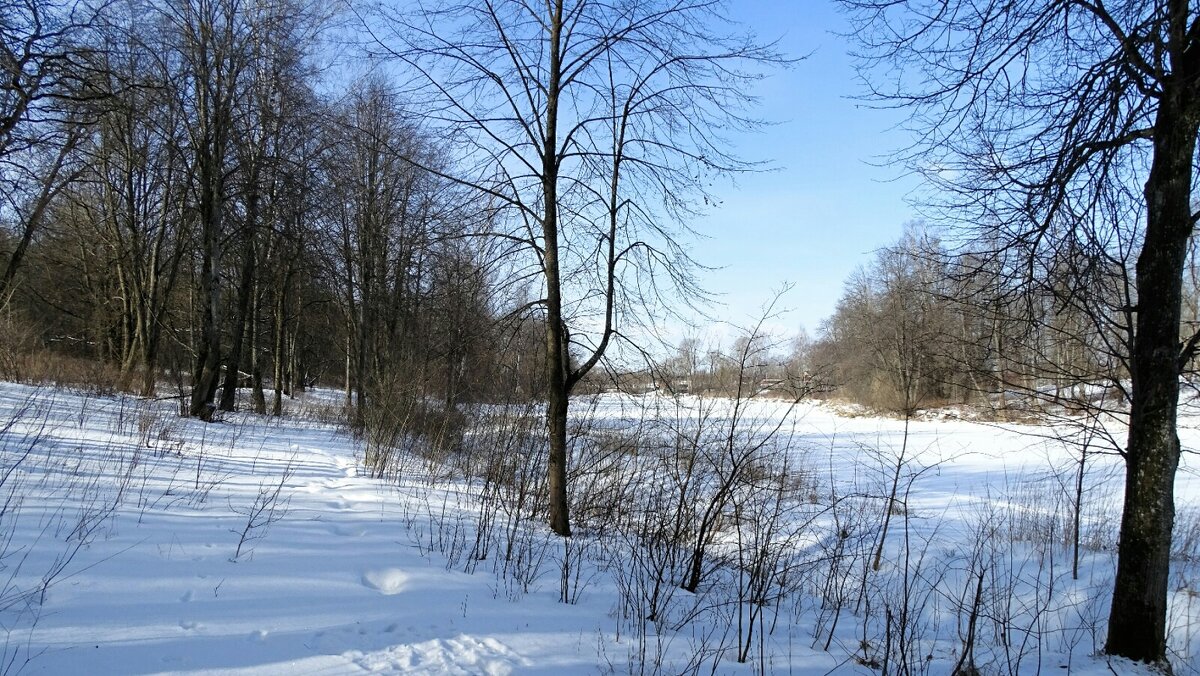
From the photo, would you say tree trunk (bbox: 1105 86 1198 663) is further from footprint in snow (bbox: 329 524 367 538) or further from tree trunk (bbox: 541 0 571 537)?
footprint in snow (bbox: 329 524 367 538)

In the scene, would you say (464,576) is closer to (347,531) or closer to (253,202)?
(347,531)

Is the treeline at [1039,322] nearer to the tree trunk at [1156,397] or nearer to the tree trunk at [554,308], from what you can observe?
the tree trunk at [1156,397]

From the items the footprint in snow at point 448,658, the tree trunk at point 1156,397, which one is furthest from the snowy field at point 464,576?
the tree trunk at point 1156,397

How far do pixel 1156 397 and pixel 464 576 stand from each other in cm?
510

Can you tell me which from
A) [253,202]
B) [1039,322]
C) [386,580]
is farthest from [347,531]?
[253,202]

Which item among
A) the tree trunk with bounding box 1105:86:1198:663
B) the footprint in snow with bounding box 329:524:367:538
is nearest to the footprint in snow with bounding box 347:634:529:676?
the footprint in snow with bounding box 329:524:367:538

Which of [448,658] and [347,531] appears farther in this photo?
[347,531]

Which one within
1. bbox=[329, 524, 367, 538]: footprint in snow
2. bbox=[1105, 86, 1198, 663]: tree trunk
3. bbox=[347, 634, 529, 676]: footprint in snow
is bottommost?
bbox=[347, 634, 529, 676]: footprint in snow

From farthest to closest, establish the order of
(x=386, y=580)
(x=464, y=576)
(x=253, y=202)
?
(x=253, y=202) < (x=464, y=576) < (x=386, y=580)

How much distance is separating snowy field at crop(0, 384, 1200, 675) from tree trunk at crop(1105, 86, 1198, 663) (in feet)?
1.50

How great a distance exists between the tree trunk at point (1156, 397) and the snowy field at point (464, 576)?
0.46m

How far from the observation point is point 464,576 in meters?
4.39

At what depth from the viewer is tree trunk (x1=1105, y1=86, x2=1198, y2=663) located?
4172mm

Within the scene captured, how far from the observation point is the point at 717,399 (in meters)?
5.02
